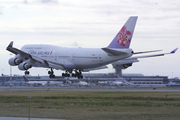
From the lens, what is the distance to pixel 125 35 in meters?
59.2

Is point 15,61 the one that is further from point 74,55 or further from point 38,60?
point 74,55

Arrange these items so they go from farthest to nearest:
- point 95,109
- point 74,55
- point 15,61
→ point 15,61
point 74,55
point 95,109

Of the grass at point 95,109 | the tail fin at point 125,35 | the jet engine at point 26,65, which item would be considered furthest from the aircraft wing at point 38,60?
the tail fin at point 125,35

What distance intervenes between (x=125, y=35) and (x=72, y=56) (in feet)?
39.1

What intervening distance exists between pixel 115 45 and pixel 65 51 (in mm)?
11687

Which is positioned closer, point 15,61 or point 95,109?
point 95,109

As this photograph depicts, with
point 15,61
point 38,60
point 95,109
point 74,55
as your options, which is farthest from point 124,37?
point 15,61

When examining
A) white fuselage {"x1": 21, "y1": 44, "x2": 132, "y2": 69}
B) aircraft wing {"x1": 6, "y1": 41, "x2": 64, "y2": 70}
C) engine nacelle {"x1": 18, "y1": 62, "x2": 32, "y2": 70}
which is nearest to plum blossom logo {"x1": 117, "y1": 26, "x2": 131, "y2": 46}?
white fuselage {"x1": 21, "y1": 44, "x2": 132, "y2": 69}

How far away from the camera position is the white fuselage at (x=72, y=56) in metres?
61.5

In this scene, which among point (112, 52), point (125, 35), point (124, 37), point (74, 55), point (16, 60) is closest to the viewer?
point (112, 52)

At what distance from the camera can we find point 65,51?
66.8m

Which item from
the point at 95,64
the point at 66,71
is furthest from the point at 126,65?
the point at 66,71

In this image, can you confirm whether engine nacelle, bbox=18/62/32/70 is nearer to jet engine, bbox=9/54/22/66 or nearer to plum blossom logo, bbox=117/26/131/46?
jet engine, bbox=9/54/22/66

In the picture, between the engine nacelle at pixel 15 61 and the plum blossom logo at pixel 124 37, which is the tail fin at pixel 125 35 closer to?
the plum blossom logo at pixel 124 37
